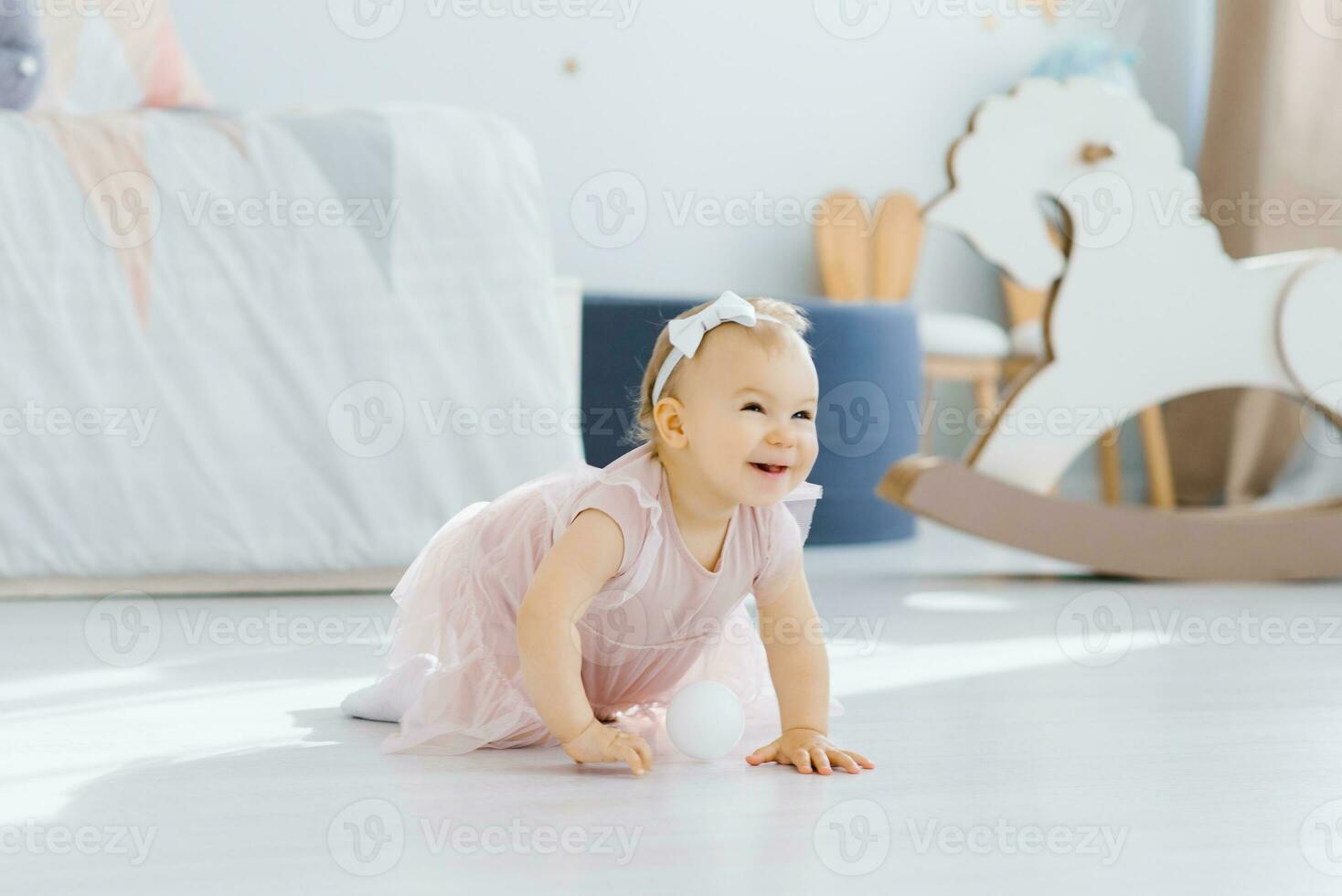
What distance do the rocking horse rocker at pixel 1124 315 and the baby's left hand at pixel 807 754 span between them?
104 cm

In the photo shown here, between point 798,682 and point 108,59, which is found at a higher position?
point 108,59

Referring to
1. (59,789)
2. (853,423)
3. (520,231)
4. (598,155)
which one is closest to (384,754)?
(59,789)

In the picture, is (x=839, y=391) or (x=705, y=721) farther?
(x=839, y=391)

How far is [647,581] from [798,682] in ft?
0.44

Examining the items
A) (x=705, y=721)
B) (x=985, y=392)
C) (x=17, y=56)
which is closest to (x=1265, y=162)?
(x=985, y=392)

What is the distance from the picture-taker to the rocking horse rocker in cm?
206

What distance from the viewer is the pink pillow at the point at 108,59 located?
2.62 meters

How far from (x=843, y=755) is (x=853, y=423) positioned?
1.56m

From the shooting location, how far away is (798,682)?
1.03 metres

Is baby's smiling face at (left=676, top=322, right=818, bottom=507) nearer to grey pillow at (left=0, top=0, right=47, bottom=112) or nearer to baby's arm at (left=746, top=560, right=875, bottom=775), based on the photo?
baby's arm at (left=746, top=560, right=875, bottom=775)

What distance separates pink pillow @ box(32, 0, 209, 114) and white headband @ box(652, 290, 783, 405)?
1907 millimetres

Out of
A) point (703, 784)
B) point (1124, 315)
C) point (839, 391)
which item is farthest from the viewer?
point (839, 391)

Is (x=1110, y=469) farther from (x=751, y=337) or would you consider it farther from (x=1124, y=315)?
(x=751, y=337)

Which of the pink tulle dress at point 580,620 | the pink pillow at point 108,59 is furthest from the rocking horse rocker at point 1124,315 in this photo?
the pink pillow at point 108,59
